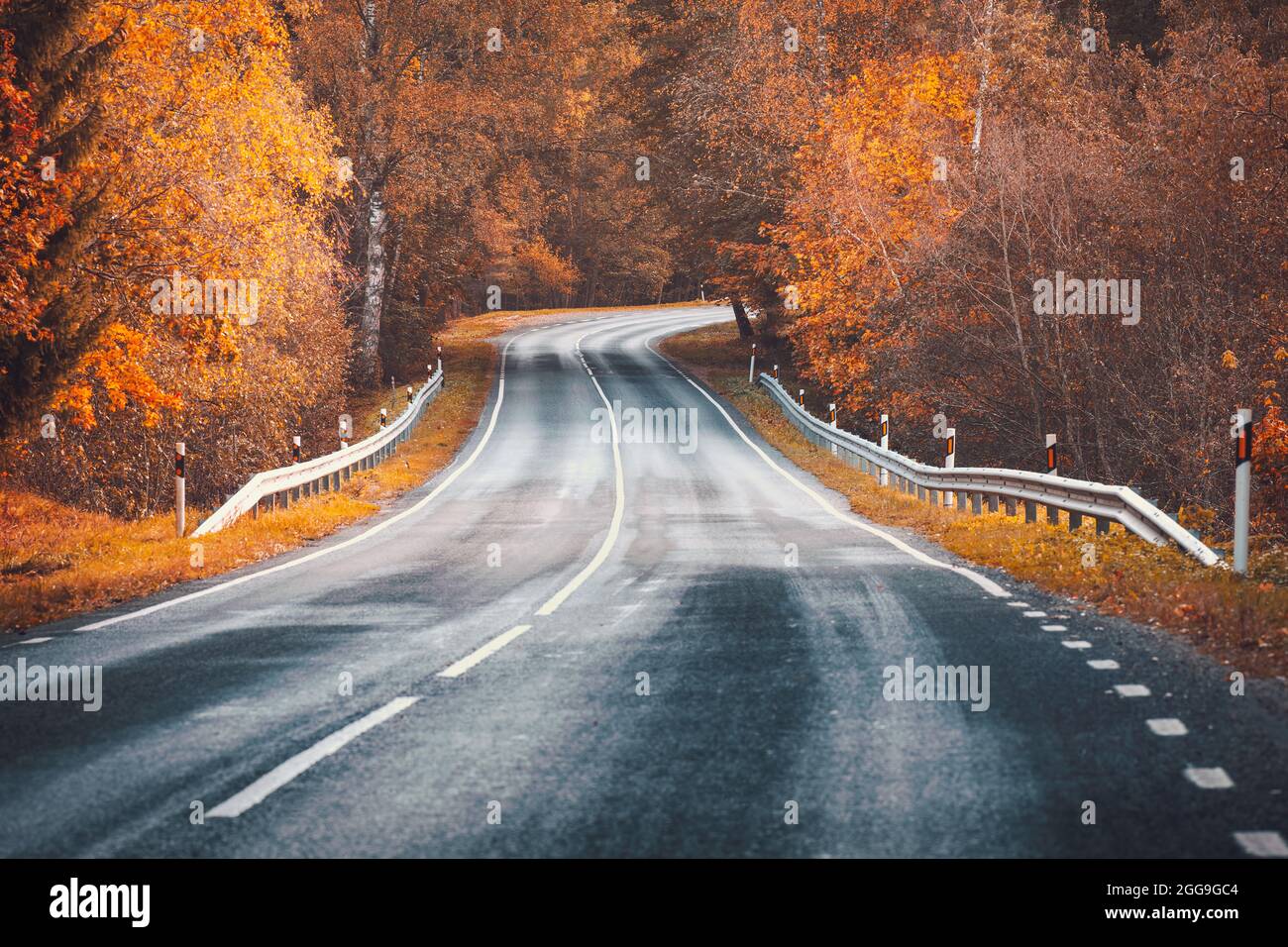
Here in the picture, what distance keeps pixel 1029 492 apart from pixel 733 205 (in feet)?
93.5

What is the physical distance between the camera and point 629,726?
20.7 ft

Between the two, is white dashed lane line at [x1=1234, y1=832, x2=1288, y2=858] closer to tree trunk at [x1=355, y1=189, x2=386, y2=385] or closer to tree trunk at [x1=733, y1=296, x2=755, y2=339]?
tree trunk at [x1=355, y1=189, x2=386, y2=385]

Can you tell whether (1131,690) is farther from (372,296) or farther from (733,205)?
(733,205)

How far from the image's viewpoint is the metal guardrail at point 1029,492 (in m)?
12.3

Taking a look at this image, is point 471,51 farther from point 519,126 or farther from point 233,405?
point 233,405

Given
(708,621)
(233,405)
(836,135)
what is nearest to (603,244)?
(836,135)

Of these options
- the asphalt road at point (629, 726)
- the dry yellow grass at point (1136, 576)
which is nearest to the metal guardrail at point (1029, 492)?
the dry yellow grass at point (1136, 576)

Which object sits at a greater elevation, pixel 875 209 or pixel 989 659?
pixel 875 209

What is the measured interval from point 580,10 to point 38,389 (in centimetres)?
3225

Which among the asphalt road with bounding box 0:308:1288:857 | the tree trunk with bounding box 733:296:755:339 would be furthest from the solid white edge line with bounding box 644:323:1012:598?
the tree trunk with bounding box 733:296:755:339

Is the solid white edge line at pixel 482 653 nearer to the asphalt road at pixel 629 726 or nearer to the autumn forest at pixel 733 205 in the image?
the asphalt road at pixel 629 726

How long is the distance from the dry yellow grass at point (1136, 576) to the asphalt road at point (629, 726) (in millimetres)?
359

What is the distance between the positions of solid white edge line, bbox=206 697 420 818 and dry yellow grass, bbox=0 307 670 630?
17.2 feet
